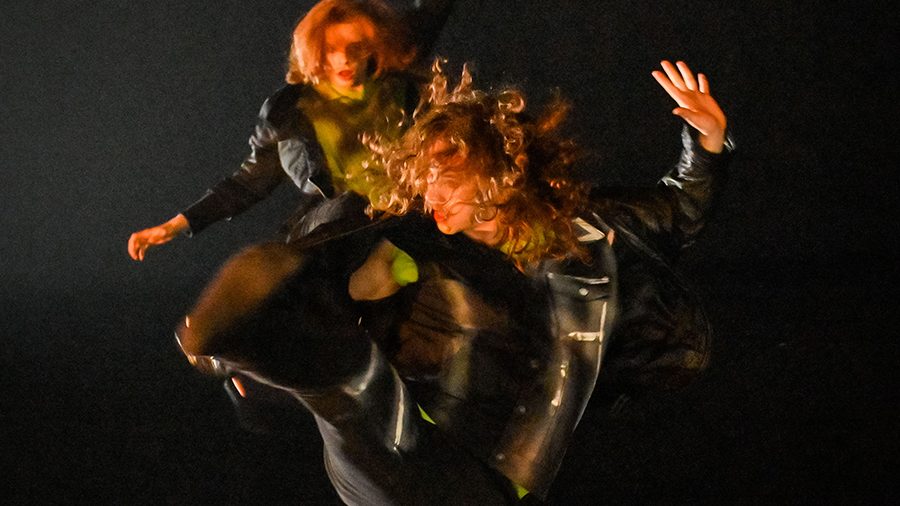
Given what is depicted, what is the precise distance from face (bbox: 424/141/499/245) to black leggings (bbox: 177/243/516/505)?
0.11 meters

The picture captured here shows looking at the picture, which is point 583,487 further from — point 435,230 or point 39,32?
point 39,32

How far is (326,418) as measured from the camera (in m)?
0.99

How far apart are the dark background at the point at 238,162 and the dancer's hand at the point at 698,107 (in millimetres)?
714

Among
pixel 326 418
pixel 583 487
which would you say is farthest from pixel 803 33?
pixel 326 418

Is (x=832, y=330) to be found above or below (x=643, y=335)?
below

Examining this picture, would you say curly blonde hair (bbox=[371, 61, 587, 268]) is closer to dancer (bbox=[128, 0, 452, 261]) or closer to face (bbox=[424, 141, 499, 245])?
face (bbox=[424, 141, 499, 245])

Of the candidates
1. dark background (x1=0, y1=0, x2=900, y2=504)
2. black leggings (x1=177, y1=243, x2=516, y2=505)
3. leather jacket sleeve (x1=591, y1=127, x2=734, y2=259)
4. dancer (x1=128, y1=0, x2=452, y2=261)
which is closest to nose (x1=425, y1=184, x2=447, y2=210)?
black leggings (x1=177, y1=243, x2=516, y2=505)

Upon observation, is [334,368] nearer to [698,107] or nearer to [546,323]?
[546,323]

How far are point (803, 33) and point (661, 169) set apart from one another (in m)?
0.45

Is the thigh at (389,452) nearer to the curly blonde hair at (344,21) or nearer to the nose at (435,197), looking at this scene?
the nose at (435,197)

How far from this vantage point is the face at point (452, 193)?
1.05 metres

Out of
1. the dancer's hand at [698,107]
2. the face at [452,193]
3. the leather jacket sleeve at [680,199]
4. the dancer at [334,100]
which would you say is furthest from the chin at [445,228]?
the dancer at [334,100]

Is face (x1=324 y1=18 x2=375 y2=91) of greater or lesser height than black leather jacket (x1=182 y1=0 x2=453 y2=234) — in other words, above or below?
above

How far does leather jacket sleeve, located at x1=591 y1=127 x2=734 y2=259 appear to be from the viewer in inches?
46.8
